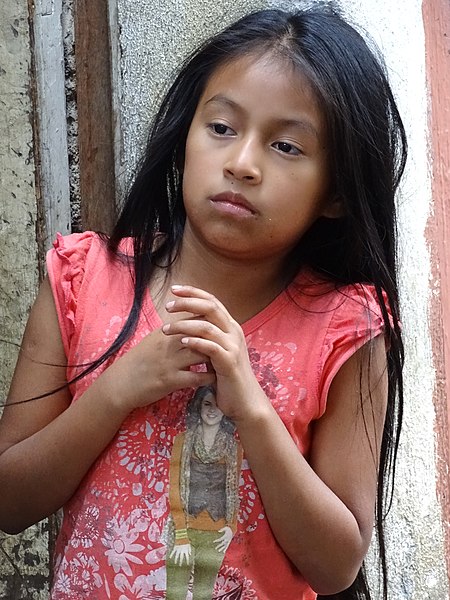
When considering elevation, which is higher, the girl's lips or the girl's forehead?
the girl's forehead

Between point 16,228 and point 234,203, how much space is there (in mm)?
738

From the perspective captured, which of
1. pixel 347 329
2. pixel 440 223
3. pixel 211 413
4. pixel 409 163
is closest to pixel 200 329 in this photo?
pixel 211 413

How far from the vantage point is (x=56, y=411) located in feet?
5.84

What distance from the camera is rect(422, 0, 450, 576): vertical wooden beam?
256 centimetres

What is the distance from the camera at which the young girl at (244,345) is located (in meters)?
1.65

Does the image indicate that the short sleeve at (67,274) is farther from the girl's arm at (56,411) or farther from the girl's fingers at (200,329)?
the girl's fingers at (200,329)

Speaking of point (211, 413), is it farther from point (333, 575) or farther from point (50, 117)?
point (50, 117)

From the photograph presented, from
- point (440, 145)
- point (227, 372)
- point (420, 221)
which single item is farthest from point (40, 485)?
point (440, 145)

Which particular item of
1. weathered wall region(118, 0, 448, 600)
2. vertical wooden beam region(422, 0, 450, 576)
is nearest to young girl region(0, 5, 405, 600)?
weathered wall region(118, 0, 448, 600)

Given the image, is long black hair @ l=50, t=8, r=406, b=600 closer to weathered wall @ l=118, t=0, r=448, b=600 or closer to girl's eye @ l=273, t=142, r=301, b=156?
girl's eye @ l=273, t=142, r=301, b=156

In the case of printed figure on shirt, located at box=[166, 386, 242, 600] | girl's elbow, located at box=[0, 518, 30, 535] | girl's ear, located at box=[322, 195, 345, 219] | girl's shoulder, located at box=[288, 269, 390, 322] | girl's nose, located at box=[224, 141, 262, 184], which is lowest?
girl's elbow, located at box=[0, 518, 30, 535]

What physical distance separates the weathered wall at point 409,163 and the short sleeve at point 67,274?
47 centimetres

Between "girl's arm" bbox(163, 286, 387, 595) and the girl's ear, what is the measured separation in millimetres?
218

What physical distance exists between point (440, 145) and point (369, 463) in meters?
1.09
